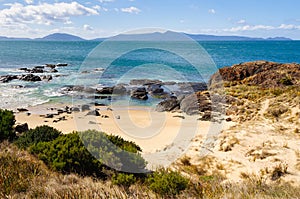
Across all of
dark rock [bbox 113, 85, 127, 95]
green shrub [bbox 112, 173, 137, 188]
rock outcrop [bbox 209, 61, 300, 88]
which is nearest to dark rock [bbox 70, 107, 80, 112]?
dark rock [bbox 113, 85, 127, 95]

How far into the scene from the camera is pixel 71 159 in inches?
269

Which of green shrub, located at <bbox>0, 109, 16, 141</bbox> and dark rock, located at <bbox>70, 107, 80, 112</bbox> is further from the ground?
green shrub, located at <bbox>0, 109, 16, 141</bbox>

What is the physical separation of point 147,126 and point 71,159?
9.83 m

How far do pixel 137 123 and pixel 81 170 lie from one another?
10.5m

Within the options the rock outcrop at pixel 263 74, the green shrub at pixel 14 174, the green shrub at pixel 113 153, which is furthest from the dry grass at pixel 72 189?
the rock outcrop at pixel 263 74

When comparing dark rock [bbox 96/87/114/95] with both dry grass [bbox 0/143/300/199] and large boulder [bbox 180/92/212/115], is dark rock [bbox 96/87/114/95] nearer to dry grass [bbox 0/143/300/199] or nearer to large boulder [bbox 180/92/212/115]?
large boulder [bbox 180/92/212/115]

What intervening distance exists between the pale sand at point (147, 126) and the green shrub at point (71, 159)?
2.29 meters

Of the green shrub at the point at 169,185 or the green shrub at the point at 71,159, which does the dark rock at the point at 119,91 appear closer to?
the green shrub at the point at 71,159

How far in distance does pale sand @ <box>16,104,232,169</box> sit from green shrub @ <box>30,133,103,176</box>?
2.29 meters

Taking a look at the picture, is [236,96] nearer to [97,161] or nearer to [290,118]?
[290,118]

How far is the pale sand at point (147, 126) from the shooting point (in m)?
11.5

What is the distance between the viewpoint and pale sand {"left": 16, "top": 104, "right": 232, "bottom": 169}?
11.5 metres

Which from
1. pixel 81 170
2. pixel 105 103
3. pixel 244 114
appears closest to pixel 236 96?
pixel 244 114

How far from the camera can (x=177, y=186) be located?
18.6 feet
